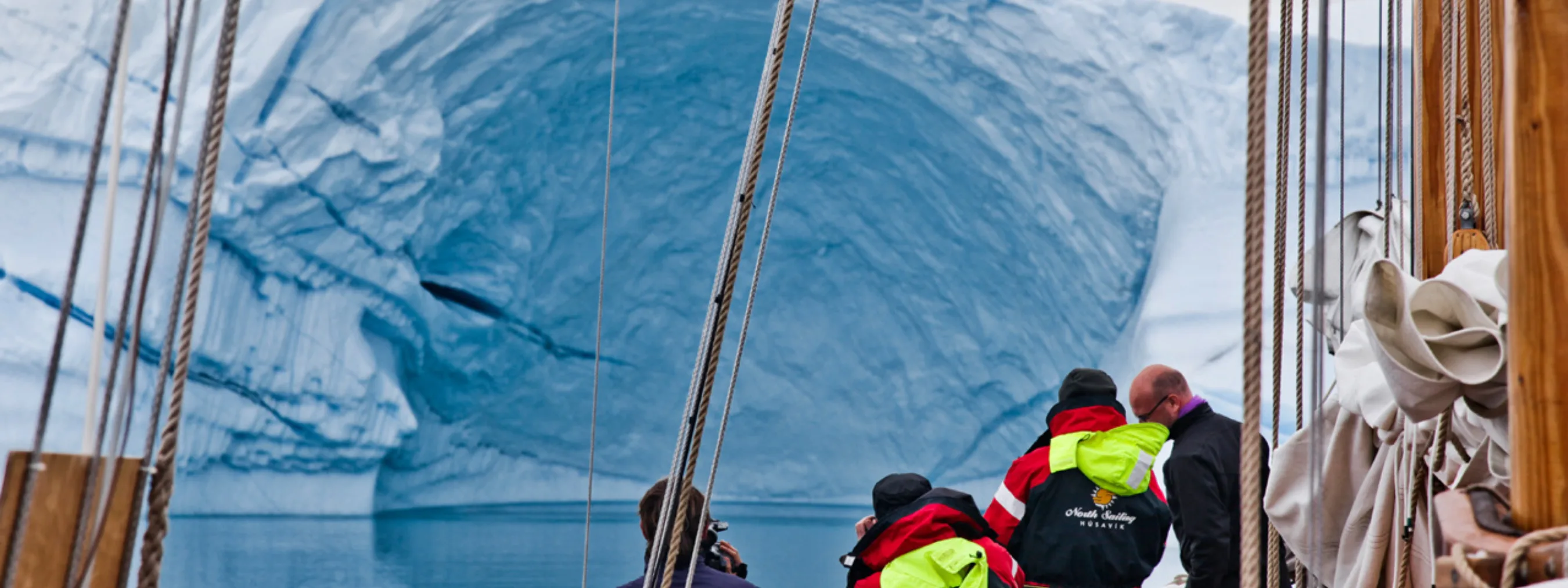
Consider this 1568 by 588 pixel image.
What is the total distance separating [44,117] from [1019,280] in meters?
6.58

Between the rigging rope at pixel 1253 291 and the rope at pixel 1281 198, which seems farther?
the rope at pixel 1281 198

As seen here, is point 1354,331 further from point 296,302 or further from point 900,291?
point 900,291

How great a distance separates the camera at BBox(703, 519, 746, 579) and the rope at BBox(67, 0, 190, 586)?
92 centimetres

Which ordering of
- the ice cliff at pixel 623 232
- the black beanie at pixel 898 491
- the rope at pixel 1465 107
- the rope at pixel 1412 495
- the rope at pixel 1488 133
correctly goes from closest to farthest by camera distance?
1. the rope at pixel 1412 495
2. the rope at pixel 1488 133
3. the rope at pixel 1465 107
4. the black beanie at pixel 898 491
5. the ice cliff at pixel 623 232

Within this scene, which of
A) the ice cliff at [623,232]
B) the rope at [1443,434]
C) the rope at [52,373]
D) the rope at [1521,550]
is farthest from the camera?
the ice cliff at [623,232]

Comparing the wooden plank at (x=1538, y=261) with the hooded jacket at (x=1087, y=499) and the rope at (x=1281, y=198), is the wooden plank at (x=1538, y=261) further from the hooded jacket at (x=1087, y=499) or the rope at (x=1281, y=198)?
the hooded jacket at (x=1087, y=499)

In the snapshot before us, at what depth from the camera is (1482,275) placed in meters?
0.95

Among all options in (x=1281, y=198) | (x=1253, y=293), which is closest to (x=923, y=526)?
(x=1281, y=198)

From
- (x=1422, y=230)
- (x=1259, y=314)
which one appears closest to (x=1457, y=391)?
(x=1259, y=314)

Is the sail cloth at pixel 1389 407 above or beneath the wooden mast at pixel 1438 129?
beneath

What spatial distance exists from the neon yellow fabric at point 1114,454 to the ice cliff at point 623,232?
561 cm

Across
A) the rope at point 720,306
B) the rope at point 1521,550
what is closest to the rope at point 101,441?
the rope at point 720,306

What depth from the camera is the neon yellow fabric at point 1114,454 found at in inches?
77.4

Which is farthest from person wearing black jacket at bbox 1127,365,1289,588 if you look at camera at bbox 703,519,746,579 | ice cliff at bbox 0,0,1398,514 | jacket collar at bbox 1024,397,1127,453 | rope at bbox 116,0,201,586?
ice cliff at bbox 0,0,1398,514
